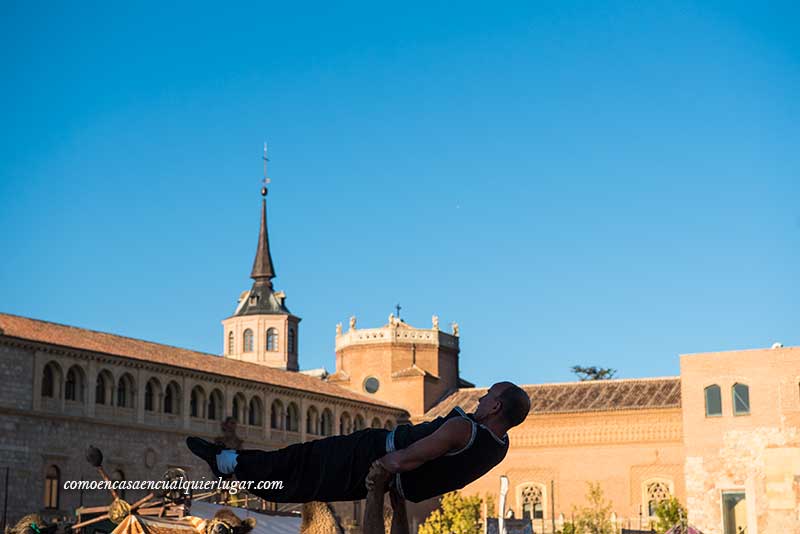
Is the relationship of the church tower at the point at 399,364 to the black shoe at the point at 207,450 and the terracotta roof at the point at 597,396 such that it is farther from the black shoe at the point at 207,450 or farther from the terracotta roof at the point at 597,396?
the black shoe at the point at 207,450

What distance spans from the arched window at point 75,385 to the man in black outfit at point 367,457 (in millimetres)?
30062

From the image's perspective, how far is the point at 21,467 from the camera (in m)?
29.7

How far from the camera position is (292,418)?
41.0 m

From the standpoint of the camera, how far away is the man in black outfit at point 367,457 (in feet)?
10.1

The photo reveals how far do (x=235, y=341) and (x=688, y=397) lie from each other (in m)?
33.2

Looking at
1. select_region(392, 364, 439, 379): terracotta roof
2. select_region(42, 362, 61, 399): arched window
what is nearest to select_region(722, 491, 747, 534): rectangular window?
select_region(392, 364, 439, 379): terracotta roof

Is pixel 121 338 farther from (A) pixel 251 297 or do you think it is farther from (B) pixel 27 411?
(A) pixel 251 297

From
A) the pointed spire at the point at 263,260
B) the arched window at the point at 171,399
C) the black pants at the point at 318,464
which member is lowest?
the black pants at the point at 318,464

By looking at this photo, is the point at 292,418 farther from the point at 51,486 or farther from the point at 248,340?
the point at 248,340

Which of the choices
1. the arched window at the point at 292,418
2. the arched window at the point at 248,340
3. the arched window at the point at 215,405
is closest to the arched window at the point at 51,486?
the arched window at the point at 215,405

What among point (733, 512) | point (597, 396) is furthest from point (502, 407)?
point (597, 396)

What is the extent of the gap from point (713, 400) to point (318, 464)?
102 feet

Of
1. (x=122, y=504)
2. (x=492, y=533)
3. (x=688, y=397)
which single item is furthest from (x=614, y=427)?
(x=122, y=504)

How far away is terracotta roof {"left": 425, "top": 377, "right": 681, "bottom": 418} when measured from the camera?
4338 centimetres
